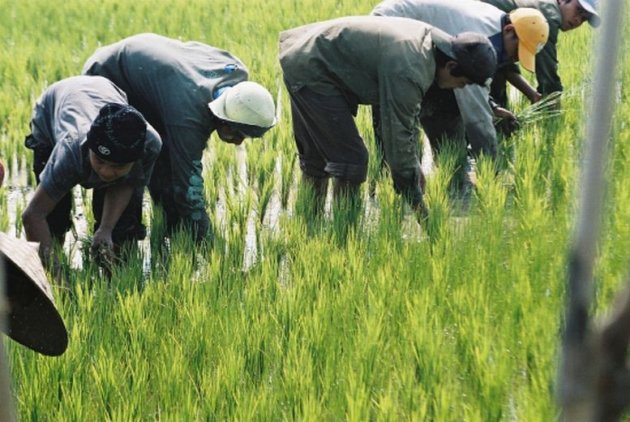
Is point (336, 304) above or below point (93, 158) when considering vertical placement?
below

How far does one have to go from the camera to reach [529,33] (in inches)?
160

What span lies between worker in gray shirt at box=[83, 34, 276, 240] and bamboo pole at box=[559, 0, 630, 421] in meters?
2.79

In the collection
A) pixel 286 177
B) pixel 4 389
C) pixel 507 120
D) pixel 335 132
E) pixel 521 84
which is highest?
pixel 4 389

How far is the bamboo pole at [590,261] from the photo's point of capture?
0.35 metres

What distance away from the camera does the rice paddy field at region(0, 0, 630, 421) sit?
7.00 feet

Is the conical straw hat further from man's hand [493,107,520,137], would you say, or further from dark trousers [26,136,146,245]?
man's hand [493,107,520,137]

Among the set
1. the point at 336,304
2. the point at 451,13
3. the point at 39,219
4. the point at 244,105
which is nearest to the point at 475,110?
the point at 451,13

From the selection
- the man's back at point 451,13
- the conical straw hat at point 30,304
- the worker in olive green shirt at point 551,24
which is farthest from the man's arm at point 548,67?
the conical straw hat at point 30,304

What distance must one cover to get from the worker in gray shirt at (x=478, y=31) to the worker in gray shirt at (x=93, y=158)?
1.45 metres

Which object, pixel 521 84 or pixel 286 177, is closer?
pixel 286 177

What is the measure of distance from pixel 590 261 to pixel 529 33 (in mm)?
3885

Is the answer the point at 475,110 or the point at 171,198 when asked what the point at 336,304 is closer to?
the point at 171,198

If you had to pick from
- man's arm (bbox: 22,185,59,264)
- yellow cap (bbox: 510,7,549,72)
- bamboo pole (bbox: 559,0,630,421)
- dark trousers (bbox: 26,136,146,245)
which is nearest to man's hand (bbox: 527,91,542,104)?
yellow cap (bbox: 510,7,549,72)

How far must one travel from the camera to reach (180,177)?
3.23m
